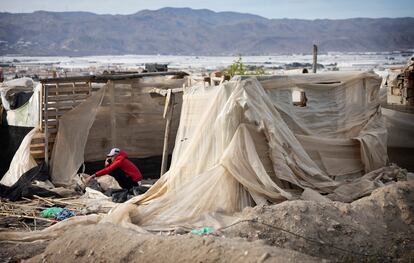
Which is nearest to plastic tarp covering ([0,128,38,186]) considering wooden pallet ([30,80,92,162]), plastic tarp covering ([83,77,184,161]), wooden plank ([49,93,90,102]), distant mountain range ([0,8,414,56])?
wooden pallet ([30,80,92,162])

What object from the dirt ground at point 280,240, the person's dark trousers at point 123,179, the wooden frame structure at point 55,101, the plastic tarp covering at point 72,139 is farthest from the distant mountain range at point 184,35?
the dirt ground at point 280,240

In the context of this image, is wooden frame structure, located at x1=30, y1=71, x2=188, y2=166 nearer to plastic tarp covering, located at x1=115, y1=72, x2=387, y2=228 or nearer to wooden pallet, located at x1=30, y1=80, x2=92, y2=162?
wooden pallet, located at x1=30, y1=80, x2=92, y2=162

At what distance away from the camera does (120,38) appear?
118 metres

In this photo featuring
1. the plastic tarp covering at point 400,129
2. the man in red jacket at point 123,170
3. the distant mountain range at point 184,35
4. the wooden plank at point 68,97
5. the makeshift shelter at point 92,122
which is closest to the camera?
the man in red jacket at point 123,170

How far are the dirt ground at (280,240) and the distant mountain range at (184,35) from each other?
307 ft

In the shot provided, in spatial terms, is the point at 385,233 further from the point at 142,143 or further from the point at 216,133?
the point at 142,143

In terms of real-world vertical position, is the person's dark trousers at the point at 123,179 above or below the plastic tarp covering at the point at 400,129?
below

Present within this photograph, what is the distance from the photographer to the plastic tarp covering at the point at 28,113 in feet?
44.8

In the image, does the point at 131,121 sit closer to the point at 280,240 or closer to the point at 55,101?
the point at 55,101

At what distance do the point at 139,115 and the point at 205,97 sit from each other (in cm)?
415

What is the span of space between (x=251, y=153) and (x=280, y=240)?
2.09 m

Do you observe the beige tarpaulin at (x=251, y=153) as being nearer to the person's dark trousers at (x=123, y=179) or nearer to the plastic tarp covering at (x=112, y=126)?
the person's dark trousers at (x=123, y=179)

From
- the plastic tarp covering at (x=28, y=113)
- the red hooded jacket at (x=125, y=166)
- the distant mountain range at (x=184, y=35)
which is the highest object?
the distant mountain range at (x=184, y=35)

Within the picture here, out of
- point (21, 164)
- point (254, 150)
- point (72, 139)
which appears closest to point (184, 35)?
point (72, 139)
